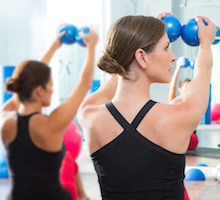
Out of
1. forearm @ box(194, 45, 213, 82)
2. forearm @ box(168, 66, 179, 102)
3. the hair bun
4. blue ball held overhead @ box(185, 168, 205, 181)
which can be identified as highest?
the hair bun

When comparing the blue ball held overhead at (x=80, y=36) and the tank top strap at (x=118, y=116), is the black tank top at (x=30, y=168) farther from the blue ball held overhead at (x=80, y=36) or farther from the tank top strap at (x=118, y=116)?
the tank top strap at (x=118, y=116)

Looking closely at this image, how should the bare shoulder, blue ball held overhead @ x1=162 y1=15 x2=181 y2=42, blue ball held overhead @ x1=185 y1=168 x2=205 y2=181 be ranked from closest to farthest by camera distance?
1. the bare shoulder
2. blue ball held overhead @ x1=162 y1=15 x2=181 y2=42
3. blue ball held overhead @ x1=185 y1=168 x2=205 y2=181

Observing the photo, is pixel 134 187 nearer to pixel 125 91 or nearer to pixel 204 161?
pixel 125 91

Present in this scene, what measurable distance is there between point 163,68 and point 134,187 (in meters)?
0.31

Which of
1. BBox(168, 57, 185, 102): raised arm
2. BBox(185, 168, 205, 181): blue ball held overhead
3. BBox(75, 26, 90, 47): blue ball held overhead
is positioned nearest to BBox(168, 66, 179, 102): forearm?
BBox(168, 57, 185, 102): raised arm

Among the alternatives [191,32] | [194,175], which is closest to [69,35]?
[191,32]

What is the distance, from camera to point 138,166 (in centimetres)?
90

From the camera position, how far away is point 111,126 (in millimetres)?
908

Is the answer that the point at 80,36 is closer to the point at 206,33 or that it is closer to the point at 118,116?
the point at 118,116

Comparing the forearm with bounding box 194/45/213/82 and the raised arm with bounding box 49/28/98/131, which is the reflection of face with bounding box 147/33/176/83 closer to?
the forearm with bounding box 194/45/213/82

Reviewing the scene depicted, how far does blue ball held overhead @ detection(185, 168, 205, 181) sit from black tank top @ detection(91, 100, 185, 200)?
2.02m

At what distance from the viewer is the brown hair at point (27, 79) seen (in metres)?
0.56

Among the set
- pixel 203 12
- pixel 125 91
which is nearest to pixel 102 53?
pixel 125 91

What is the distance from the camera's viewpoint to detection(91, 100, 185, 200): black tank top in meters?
0.88
